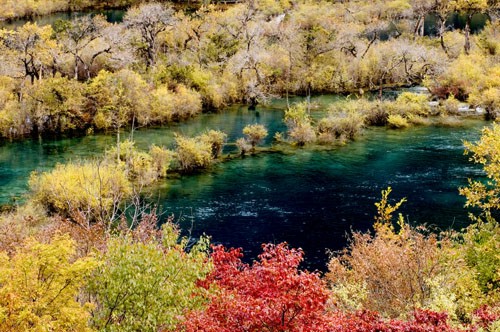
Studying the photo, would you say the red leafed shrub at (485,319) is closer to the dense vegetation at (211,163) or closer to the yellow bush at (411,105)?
the dense vegetation at (211,163)

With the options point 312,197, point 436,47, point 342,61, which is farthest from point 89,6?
point 312,197

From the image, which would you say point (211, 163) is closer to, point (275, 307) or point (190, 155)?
point (190, 155)

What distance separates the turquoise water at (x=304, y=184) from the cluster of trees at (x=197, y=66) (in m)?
4.55

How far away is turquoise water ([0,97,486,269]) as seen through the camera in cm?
3641

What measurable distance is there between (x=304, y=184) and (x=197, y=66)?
132ft

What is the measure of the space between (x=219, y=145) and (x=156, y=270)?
Result: 114 ft

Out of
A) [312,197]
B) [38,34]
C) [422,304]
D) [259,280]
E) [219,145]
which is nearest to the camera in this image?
[259,280]

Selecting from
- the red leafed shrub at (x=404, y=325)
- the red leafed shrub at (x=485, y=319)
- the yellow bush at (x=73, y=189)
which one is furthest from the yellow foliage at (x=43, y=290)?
the yellow bush at (x=73, y=189)

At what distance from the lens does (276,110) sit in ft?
233

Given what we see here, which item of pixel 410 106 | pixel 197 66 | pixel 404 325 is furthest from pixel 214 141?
pixel 404 325

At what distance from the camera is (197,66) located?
79.5 meters

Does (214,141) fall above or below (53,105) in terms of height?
below

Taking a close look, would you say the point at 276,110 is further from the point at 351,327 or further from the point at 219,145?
the point at 351,327

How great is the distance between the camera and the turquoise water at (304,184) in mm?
36406
